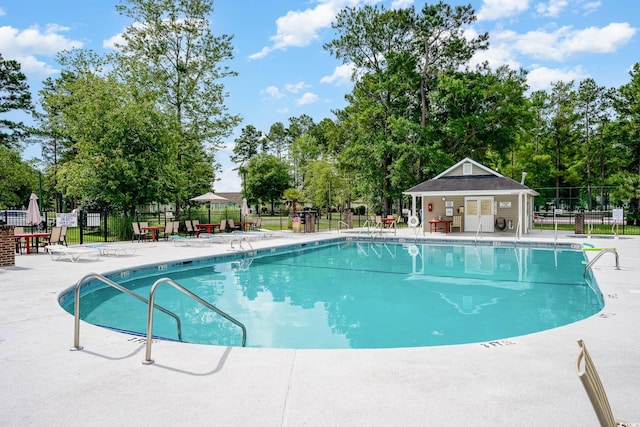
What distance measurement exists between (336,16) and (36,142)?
31.9 metres

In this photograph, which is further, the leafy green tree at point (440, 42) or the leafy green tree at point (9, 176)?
the leafy green tree at point (440, 42)

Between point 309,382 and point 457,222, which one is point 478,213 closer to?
point 457,222

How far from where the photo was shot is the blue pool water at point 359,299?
23.6 ft

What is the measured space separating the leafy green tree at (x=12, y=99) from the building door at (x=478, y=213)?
33.5 meters

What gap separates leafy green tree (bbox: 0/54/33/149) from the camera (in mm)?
32406

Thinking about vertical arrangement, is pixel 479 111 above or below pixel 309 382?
above

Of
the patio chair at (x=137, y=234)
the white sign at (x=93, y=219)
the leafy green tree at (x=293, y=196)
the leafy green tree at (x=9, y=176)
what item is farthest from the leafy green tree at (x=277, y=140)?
the white sign at (x=93, y=219)

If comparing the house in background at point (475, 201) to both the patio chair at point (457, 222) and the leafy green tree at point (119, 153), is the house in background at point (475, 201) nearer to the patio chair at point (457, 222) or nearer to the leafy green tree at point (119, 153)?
the patio chair at point (457, 222)

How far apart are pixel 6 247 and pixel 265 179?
147 ft

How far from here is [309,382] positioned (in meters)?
3.77

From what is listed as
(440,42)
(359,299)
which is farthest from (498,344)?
(440,42)

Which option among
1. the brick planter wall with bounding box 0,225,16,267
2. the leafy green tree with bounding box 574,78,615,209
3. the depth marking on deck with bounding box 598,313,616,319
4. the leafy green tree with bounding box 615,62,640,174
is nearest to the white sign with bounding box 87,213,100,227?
the brick planter wall with bounding box 0,225,16,267

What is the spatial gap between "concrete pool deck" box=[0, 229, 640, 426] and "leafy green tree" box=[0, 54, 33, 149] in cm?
3545

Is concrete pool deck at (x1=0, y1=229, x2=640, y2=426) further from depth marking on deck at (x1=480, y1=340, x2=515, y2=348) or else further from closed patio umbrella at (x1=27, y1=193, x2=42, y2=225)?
closed patio umbrella at (x1=27, y1=193, x2=42, y2=225)
